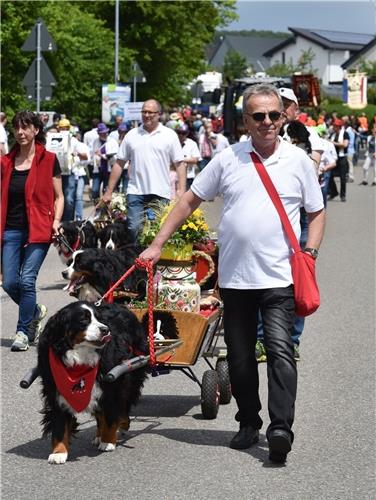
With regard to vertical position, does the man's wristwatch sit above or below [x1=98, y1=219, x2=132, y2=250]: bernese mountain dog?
above

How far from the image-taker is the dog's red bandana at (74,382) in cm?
690

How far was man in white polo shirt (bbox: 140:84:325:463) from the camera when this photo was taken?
7043 mm

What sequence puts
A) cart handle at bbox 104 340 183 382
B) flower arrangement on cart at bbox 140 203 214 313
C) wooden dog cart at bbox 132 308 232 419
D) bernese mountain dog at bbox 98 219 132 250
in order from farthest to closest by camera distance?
bernese mountain dog at bbox 98 219 132 250 → flower arrangement on cart at bbox 140 203 214 313 → wooden dog cart at bbox 132 308 232 419 → cart handle at bbox 104 340 183 382

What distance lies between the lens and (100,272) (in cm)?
1112

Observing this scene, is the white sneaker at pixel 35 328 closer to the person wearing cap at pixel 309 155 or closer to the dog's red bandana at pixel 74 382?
the person wearing cap at pixel 309 155

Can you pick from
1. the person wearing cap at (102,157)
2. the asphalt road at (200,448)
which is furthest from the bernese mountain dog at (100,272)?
the person wearing cap at (102,157)

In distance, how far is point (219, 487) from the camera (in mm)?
6453

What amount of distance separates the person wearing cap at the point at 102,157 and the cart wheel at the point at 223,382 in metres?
18.4

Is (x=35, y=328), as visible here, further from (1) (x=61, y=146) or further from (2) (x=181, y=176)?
(1) (x=61, y=146)

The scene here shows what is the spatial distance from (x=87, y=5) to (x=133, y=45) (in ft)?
10.9

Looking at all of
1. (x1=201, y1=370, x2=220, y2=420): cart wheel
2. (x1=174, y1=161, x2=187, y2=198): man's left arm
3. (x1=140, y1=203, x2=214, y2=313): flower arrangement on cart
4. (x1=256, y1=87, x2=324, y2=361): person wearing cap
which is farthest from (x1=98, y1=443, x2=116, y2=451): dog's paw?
(x1=174, y1=161, x2=187, y2=198): man's left arm

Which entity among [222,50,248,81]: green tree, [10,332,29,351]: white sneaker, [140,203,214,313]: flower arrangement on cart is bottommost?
[10,332,29,351]: white sneaker

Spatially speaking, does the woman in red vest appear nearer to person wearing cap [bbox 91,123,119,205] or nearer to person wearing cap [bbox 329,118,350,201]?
person wearing cap [bbox 91,123,119,205]

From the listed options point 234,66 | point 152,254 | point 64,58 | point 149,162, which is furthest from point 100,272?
point 234,66
